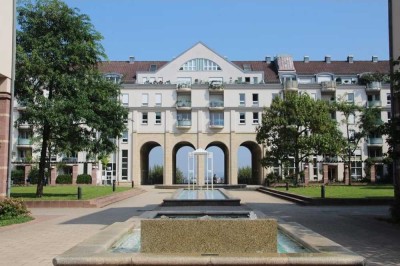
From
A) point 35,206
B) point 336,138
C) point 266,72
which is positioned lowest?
point 35,206

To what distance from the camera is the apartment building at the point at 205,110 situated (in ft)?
218

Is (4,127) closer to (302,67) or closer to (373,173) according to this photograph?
(373,173)

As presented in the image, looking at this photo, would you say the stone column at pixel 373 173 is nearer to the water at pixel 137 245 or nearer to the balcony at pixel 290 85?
the balcony at pixel 290 85

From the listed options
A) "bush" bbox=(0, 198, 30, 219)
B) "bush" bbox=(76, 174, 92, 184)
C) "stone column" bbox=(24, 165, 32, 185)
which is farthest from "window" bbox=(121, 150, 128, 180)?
"bush" bbox=(0, 198, 30, 219)

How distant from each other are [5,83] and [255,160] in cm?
5456

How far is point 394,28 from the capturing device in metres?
19.2

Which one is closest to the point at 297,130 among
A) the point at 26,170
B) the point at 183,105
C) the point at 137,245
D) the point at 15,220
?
the point at 183,105

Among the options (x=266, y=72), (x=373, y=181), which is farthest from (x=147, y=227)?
(x=266, y=72)

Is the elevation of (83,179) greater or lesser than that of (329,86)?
lesser

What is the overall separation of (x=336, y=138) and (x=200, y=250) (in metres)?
42.4

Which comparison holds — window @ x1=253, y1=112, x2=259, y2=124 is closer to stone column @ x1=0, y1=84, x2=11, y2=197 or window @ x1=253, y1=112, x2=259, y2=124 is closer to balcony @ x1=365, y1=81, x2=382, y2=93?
balcony @ x1=365, y1=81, x2=382, y2=93

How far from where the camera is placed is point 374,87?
225 ft

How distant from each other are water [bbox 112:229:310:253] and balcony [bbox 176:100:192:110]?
Result: 5660 centimetres

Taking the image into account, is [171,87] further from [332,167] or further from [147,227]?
[147,227]
